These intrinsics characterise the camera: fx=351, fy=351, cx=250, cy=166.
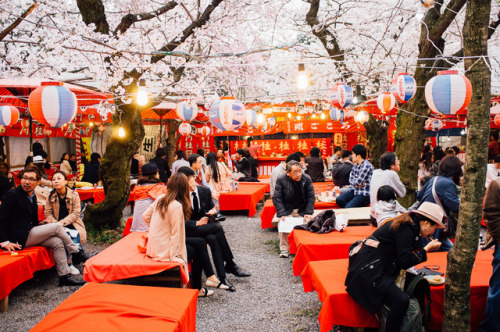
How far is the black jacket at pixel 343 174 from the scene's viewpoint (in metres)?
10.2

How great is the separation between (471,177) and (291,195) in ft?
13.2

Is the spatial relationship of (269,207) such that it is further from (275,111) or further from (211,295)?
(275,111)

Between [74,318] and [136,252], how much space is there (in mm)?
1889

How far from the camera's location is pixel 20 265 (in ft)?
16.5

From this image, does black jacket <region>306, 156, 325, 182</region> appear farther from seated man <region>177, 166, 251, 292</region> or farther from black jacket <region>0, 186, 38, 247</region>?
black jacket <region>0, 186, 38, 247</region>

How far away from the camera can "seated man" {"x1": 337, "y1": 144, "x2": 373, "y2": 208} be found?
791cm

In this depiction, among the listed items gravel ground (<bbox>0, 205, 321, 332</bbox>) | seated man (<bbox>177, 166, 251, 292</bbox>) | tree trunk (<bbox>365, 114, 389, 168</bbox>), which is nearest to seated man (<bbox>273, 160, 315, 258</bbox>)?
gravel ground (<bbox>0, 205, 321, 332</bbox>)

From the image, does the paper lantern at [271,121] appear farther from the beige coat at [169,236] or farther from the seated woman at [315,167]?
the beige coat at [169,236]

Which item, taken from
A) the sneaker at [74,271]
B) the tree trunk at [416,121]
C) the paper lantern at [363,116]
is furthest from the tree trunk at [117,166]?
the paper lantern at [363,116]

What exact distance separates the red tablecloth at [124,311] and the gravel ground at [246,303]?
0.84 meters

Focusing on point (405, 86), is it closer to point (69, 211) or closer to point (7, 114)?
point (69, 211)

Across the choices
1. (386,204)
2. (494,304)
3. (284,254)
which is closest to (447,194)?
(386,204)

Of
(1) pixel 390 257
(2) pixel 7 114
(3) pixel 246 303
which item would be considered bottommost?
(3) pixel 246 303

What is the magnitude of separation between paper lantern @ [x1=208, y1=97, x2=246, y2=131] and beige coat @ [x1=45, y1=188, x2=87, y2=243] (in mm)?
3139
